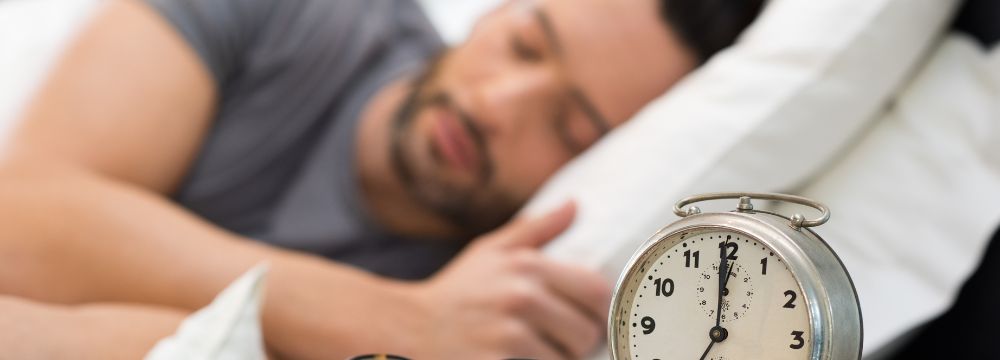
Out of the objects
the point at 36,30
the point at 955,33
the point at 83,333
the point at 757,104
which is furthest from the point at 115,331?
the point at 955,33

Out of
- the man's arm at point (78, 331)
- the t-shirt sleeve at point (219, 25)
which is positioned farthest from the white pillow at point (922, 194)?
the t-shirt sleeve at point (219, 25)

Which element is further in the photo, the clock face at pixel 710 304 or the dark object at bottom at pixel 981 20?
the dark object at bottom at pixel 981 20

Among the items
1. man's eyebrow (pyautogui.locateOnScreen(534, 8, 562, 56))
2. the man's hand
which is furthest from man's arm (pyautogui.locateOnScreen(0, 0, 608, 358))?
man's eyebrow (pyautogui.locateOnScreen(534, 8, 562, 56))

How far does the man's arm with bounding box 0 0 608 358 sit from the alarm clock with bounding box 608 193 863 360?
0.25m

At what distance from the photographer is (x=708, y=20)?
976 millimetres

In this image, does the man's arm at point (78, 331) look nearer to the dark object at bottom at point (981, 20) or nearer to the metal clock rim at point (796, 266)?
the metal clock rim at point (796, 266)

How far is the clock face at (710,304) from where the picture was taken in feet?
1.45

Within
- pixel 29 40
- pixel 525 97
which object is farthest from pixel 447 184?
pixel 29 40

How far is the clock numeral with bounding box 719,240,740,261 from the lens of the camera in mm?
454

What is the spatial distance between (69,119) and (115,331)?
0.45m

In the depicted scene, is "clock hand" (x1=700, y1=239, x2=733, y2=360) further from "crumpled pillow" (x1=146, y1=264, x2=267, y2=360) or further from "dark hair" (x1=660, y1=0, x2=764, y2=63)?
"dark hair" (x1=660, y1=0, x2=764, y2=63)

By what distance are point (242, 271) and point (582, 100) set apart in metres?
0.44

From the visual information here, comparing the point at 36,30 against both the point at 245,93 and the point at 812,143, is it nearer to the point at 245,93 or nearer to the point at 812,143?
the point at 245,93

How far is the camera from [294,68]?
1205 mm
